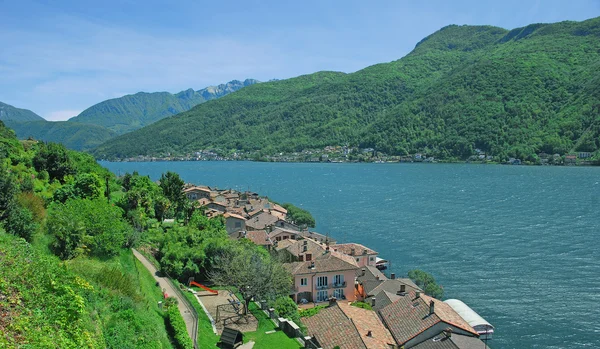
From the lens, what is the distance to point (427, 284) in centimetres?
4434

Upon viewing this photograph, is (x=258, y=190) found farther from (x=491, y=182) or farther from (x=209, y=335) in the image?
(x=209, y=335)

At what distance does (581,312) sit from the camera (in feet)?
130

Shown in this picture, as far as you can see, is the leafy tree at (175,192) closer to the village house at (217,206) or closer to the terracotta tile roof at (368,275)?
the village house at (217,206)

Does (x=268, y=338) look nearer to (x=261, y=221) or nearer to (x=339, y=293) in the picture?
(x=339, y=293)

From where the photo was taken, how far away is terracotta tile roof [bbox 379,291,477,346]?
28.6 metres

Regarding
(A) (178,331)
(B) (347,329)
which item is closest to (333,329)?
(B) (347,329)

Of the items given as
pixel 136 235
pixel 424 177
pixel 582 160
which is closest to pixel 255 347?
pixel 136 235

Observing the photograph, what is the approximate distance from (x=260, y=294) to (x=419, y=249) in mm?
38248

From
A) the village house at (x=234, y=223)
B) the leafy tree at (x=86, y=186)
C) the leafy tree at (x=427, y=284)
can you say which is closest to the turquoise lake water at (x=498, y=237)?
the leafy tree at (x=427, y=284)

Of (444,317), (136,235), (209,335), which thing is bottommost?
(444,317)

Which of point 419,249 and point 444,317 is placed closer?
point 444,317

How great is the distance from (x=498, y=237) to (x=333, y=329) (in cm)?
4804

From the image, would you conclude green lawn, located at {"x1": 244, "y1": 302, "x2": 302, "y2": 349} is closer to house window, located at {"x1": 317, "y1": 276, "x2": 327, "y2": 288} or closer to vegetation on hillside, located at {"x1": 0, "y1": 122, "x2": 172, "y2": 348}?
vegetation on hillside, located at {"x1": 0, "y1": 122, "x2": 172, "y2": 348}

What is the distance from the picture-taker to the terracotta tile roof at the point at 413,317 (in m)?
28.6
